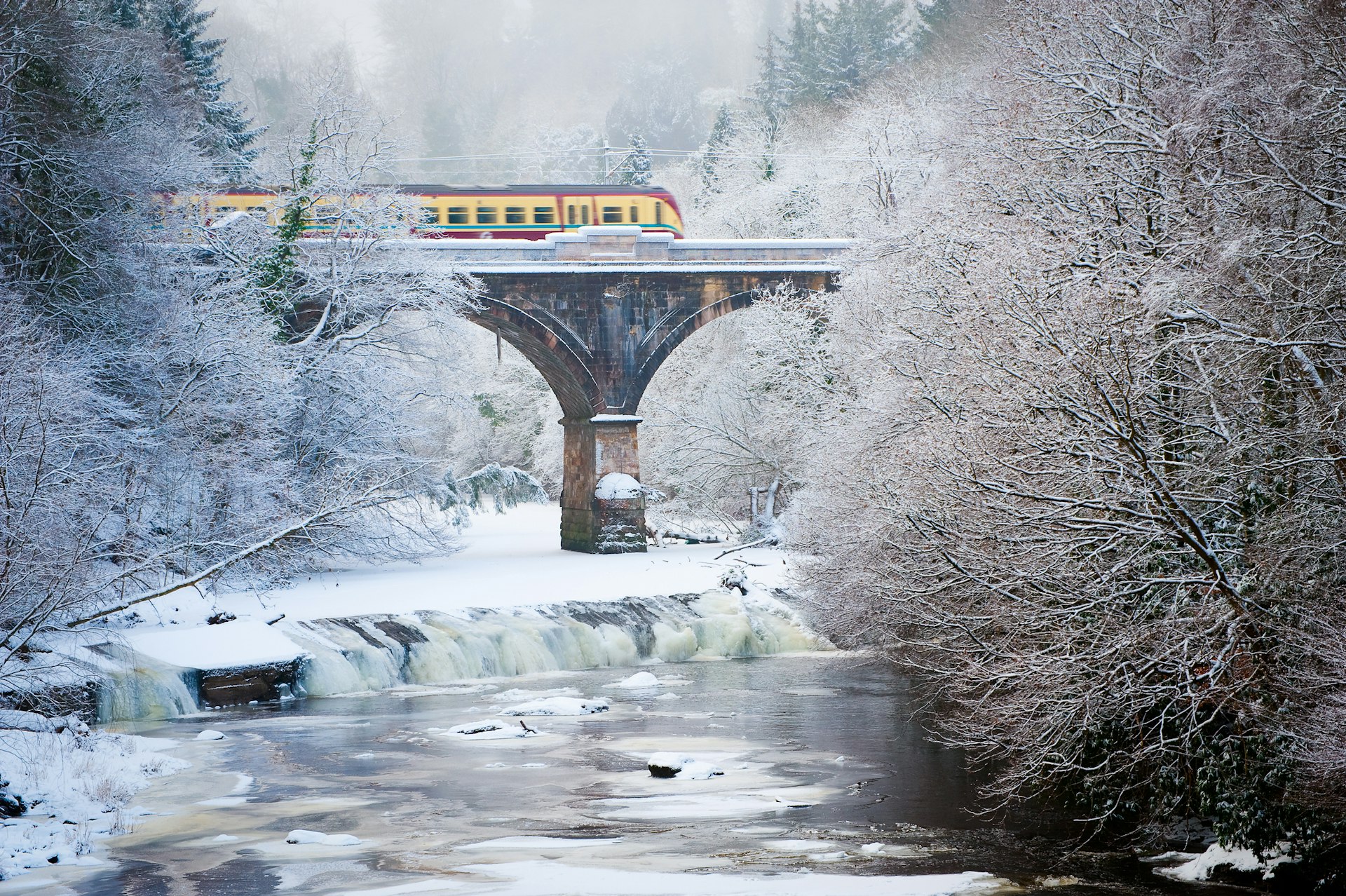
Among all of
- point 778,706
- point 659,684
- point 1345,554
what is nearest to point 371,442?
point 659,684

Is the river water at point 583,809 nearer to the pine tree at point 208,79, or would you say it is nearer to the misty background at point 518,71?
the pine tree at point 208,79

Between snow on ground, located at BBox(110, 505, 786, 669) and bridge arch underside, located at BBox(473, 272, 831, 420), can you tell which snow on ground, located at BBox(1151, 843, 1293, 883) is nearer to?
snow on ground, located at BBox(110, 505, 786, 669)

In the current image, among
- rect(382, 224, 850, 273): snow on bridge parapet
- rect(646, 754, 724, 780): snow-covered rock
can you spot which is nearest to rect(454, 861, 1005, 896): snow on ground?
rect(646, 754, 724, 780): snow-covered rock

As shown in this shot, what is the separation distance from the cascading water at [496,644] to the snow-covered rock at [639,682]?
1847mm

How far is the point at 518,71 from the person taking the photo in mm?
82500

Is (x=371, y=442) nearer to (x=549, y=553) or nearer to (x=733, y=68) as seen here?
(x=549, y=553)

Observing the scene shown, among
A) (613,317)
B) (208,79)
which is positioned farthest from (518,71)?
(613,317)

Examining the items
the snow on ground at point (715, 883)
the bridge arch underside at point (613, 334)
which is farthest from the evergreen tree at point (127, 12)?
the snow on ground at point (715, 883)

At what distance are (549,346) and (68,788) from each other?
1903cm

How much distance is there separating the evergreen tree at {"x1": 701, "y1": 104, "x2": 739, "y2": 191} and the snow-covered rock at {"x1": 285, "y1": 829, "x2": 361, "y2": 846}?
1669 inches

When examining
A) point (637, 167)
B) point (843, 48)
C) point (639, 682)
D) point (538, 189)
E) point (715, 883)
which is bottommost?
point (715, 883)

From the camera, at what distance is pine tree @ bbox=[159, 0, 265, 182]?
3491cm

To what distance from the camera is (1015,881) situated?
10.8 meters

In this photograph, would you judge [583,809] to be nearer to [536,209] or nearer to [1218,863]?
[1218,863]
